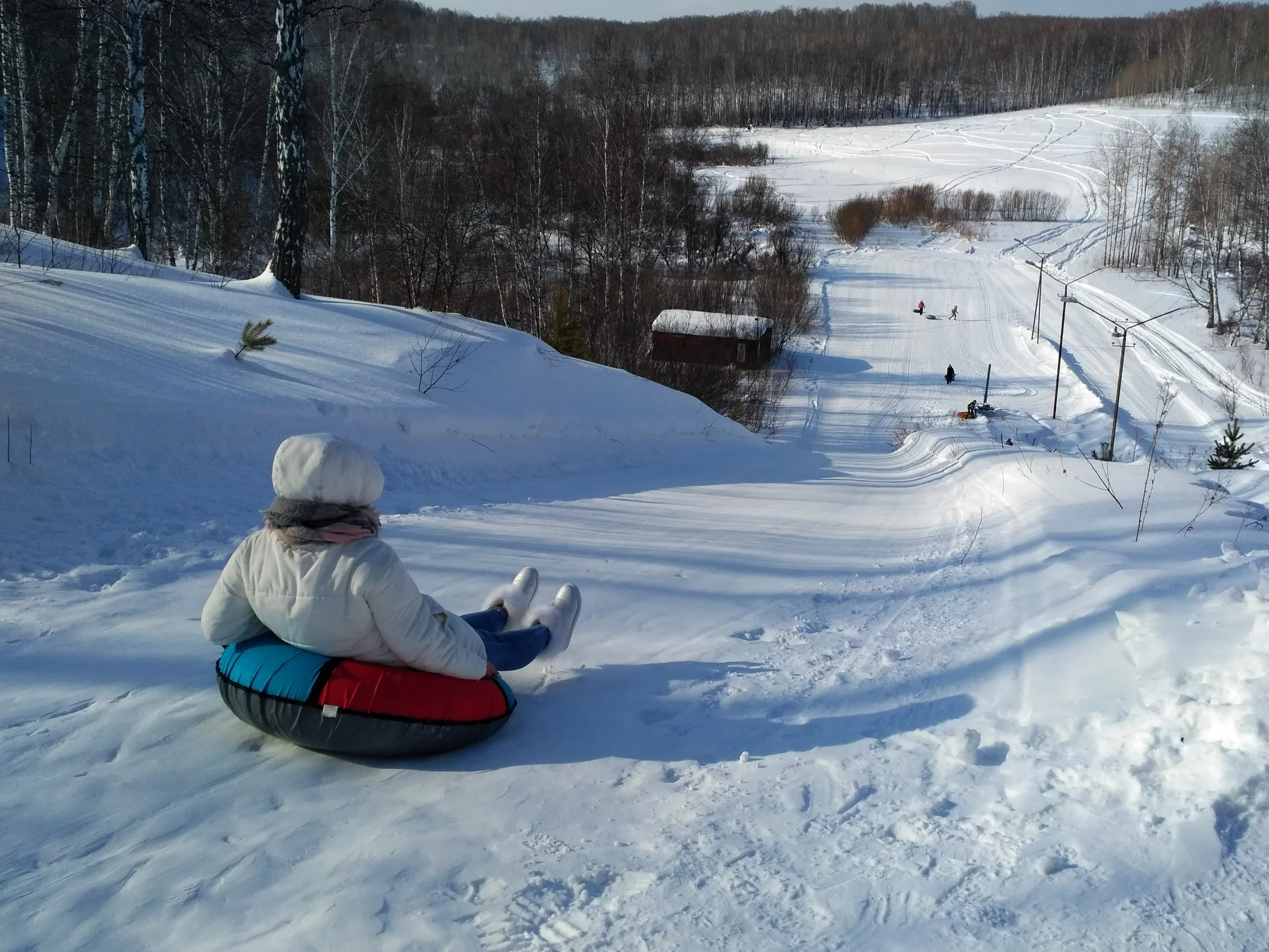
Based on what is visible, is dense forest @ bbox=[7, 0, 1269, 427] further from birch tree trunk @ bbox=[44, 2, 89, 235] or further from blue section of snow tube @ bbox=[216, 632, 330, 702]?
blue section of snow tube @ bbox=[216, 632, 330, 702]

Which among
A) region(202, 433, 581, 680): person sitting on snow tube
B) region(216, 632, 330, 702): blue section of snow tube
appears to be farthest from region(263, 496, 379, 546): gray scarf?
region(216, 632, 330, 702): blue section of snow tube

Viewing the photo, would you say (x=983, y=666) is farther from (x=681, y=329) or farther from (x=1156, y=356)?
(x=1156, y=356)

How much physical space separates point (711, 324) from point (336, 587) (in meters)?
32.1

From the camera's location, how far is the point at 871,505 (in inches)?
343

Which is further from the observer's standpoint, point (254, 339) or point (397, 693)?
point (254, 339)

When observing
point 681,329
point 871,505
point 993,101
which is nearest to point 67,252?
point 871,505

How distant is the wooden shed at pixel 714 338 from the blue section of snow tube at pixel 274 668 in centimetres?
2203

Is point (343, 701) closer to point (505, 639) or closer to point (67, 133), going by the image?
point (505, 639)

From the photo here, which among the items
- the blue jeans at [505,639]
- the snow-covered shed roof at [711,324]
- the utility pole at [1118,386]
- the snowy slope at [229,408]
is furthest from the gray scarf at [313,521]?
the snow-covered shed roof at [711,324]

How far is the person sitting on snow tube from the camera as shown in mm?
2850

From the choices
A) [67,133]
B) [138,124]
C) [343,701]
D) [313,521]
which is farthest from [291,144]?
[67,133]

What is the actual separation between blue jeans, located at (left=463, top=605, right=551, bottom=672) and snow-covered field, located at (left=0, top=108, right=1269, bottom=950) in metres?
0.17

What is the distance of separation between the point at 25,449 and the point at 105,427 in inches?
20.5

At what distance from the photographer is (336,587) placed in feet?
9.57
